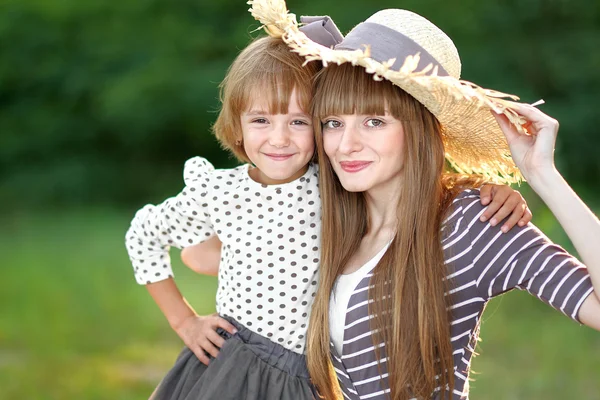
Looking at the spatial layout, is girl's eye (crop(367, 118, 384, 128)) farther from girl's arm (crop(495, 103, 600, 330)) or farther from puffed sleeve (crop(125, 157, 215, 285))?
puffed sleeve (crop(125, 157, 215, 285))

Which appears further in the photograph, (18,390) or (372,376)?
(18,390)

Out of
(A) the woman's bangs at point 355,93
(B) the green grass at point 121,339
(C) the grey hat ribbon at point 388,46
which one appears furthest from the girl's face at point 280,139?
(B) the green grass at point 121,339

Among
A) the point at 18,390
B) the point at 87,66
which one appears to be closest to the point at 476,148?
the point at 18,390

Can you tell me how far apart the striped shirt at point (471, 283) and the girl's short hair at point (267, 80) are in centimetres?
51

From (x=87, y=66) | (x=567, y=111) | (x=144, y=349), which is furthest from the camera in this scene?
(x=87, y=66)

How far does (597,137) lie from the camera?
10.2 metres

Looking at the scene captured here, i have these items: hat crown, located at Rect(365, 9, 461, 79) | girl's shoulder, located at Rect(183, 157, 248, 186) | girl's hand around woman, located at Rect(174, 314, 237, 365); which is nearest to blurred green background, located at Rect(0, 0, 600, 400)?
girl's hand around woman, located at Rect(174, 314, 237, 365)

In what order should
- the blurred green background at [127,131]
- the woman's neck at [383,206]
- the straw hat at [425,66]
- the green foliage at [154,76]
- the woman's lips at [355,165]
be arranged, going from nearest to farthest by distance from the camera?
1. the straw hat at [425,66]
2. the woman's lips at [355,165]
3. the woman's neck at [383,206]
4. the blurred green background at [127,131]
5. the green foliage at [154,76]

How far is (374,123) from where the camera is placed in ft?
7.10

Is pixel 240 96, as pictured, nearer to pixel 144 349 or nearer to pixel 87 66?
pixel 144 349

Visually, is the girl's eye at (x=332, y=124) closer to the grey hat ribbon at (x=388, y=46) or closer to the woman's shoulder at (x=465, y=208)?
the grey hat ribbon at (x=388, y=46)

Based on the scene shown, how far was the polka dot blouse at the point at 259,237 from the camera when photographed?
228cm

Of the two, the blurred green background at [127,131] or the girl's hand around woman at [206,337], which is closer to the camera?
the girl's hand around woman at [206,337]

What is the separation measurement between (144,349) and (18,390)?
86cm
